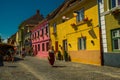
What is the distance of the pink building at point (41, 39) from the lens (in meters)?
39.9

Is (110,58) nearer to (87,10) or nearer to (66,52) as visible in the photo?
(87,10)

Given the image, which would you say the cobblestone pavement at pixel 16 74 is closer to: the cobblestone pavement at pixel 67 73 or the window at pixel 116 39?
the cobblestone pavement at pixel 67 73

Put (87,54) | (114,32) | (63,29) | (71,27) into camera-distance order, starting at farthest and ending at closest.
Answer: (63,29)
(71,27)
(87,54)
(114,32)

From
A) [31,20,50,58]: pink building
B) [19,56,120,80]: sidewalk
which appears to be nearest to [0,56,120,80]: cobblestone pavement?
[19,56,120,80]: sidewalk

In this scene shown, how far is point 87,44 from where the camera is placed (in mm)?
23734

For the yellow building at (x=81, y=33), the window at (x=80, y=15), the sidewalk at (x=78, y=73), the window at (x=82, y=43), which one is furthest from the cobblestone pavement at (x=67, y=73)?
the window at (x=80, y=15)

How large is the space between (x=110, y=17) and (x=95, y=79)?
7464mm

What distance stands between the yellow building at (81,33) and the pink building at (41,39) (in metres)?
7.17

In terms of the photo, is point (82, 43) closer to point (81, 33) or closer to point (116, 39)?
point (81, 33)

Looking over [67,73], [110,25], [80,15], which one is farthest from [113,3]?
[67,73]

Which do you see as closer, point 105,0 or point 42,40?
point 105,0

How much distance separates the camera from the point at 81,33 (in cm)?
2492

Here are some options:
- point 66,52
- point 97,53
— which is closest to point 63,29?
point 66,52

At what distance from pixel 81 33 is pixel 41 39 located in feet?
63.6
